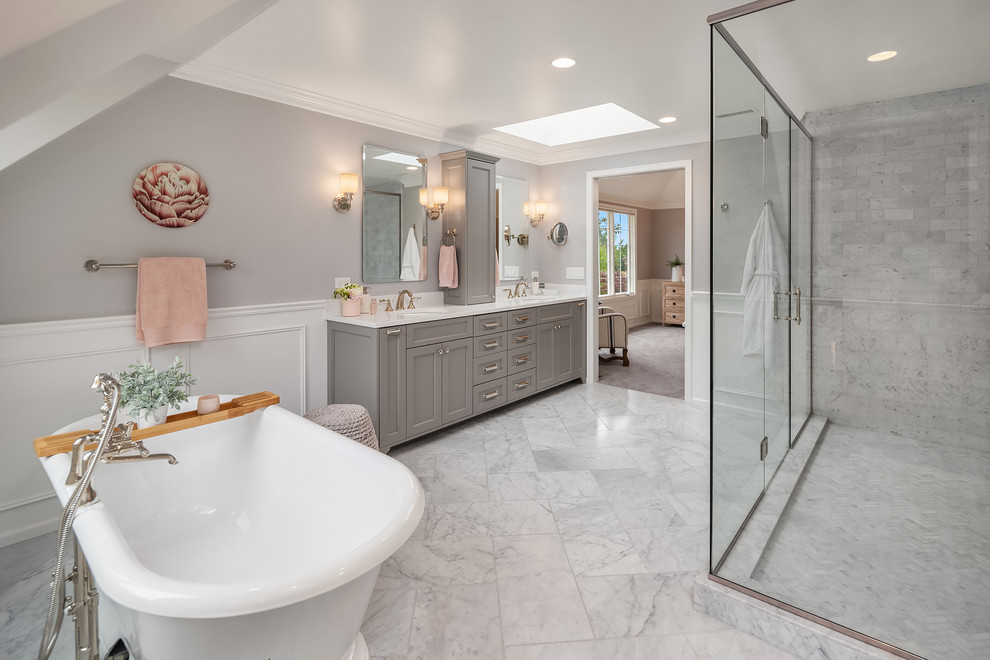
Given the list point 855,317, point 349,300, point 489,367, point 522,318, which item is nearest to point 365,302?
point 349,300

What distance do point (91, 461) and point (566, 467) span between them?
2.42 meters

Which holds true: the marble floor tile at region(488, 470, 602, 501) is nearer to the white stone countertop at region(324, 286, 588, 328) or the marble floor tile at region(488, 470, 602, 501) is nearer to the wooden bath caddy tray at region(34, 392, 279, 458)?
the white stone countertop at region(324, 286, 588, 328)

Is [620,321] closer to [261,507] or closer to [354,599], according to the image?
[261,507]

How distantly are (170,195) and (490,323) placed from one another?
2.25 meters

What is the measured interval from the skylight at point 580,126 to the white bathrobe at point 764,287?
2678mm

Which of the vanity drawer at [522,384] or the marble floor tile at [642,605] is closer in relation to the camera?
the marble floor tile at [642,605]

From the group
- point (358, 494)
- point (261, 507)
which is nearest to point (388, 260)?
point (261, 507)

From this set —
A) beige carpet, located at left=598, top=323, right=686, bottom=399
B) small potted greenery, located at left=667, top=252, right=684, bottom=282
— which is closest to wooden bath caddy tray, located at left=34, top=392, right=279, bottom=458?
beige carpet, located at left=598, top=323, right=686, bottom=399

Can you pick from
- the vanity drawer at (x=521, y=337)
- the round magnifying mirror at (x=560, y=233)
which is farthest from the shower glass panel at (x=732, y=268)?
the round magnifying mirror at (x=560, y=233)

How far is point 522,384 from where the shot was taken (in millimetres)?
4535

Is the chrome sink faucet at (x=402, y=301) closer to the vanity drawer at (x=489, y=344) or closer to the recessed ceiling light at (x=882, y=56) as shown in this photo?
the vanity drawer at (x=489, y=344)

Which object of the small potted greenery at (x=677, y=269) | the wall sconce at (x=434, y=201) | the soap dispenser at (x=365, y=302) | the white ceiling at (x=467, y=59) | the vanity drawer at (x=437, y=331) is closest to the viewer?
the white ceiling at (x=467, y=59)

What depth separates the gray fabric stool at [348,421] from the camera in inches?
111

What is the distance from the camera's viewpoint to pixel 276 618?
117 cm
